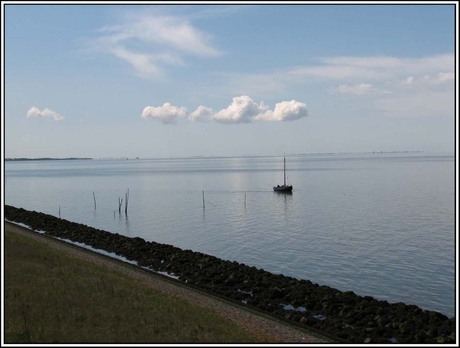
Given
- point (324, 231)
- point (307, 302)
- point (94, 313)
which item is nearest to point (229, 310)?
point (307, 302)

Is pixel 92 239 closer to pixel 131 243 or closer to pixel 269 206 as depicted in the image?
pixel 131 243

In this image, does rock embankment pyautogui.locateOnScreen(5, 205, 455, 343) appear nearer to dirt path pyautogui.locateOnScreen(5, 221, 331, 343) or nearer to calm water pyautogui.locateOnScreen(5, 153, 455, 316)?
dirt path pyautogui.locateOnScreen(5, 221, 331, 343)

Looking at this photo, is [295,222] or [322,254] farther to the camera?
[295,222]

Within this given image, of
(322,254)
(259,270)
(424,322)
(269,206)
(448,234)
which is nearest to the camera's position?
(424,322)

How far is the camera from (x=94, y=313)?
1952 centimetres

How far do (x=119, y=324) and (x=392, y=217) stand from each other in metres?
54.0

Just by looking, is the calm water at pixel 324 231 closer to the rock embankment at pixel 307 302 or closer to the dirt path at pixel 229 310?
the rock embankment at pixel 307 302

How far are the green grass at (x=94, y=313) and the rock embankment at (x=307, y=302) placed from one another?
16.6ft

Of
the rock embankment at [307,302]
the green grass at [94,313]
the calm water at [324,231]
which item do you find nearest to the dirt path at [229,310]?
the green grass at [94,313]

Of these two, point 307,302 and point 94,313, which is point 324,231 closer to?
point 307,302

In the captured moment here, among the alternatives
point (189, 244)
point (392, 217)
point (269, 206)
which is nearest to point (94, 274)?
point (189, 244)

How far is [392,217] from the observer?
64.8m

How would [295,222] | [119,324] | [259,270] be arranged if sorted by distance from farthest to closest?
[295,222]
[259,270]
[119,324]

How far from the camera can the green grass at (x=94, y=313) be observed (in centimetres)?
1711
